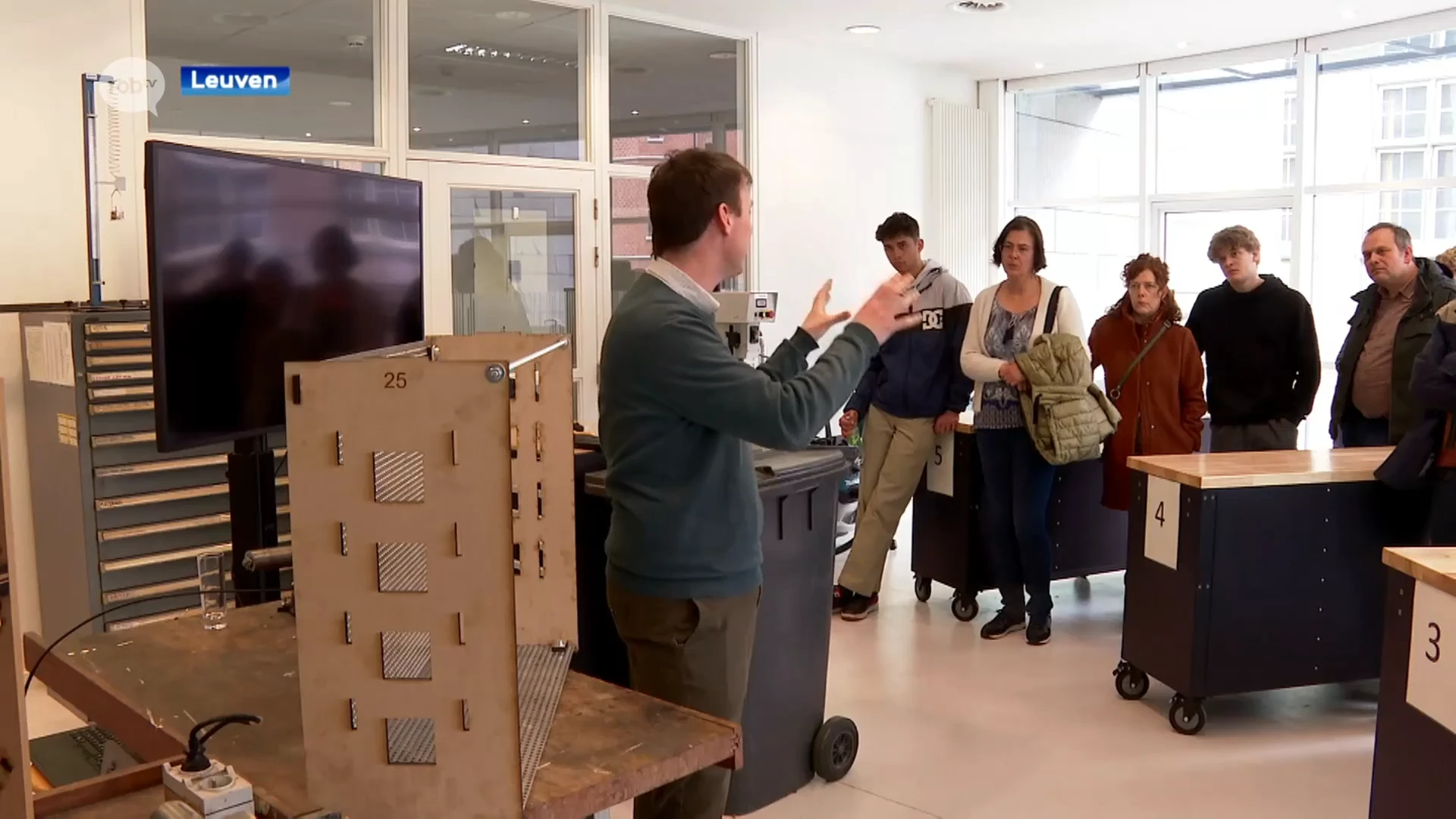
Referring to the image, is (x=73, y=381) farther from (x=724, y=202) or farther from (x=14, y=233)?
(x=724, y=202)

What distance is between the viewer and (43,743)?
1.78 m

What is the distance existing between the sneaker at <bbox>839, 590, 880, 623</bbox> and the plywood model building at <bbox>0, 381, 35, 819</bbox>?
4146 mm

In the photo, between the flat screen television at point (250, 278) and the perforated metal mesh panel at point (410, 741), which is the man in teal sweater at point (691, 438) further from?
the perforated metal mesh panel at point (410, 741)

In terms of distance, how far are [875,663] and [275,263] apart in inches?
122

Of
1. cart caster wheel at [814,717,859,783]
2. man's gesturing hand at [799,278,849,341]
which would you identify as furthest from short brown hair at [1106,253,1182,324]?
man's gesturing hand at [799,278,849,341]

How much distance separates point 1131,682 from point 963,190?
5194 millimetres

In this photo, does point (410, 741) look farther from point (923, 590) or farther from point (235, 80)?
point (235, 80)

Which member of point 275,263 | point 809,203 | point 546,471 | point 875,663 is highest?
point 809,203

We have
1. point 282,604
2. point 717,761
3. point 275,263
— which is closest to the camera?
point 717,761

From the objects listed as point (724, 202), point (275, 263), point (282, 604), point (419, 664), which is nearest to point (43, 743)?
point (282, 604)

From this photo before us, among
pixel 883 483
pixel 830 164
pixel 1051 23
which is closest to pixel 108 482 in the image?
pixel 883 483

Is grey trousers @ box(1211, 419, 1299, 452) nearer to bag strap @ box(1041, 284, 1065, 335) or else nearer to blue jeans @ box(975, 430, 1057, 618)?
blue jeans @ box(975, 430, 1057, 618)

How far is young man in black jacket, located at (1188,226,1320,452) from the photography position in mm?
4531

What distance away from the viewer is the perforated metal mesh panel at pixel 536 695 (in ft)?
4.28
